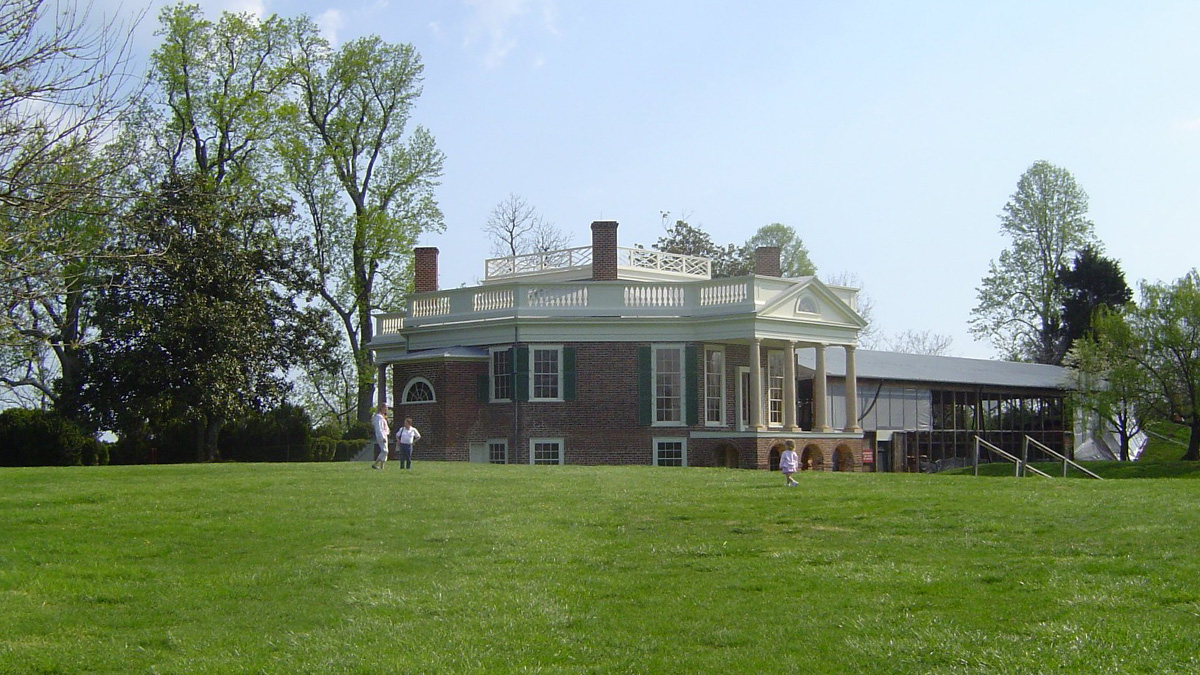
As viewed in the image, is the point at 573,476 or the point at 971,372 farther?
the point at 971,372

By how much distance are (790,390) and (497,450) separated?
28.3 ft

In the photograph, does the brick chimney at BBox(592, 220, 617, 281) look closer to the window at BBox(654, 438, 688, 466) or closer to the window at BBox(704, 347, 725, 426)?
the window at BBox(704, 347, 725, 426)

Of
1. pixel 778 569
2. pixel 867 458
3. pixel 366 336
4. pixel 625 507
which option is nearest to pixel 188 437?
pixel 366 336

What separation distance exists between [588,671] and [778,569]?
3869 mm

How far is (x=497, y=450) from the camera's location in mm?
37500

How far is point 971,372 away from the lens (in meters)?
54.8

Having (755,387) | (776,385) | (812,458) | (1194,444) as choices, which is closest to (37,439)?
(755,387)

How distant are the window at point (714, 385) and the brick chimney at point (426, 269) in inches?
426

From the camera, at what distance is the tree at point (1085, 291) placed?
67.9 metres

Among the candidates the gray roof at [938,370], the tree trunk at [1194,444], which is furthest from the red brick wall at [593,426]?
the tree trunk at [1194,444]

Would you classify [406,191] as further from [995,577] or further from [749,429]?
[995,577]

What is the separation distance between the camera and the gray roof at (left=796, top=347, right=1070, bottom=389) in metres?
47.8

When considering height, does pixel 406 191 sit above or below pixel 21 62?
above

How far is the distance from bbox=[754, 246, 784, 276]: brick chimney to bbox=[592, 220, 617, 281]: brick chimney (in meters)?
6.56
